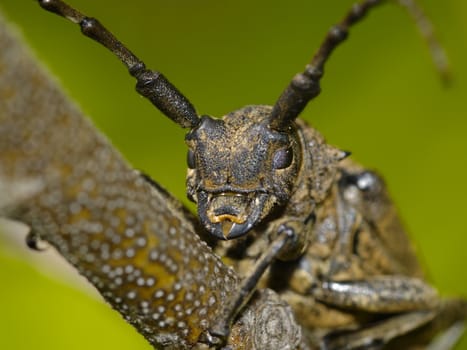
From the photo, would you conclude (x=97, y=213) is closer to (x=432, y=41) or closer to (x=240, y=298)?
(x=240, y=298)

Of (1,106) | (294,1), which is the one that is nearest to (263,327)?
(1,106)

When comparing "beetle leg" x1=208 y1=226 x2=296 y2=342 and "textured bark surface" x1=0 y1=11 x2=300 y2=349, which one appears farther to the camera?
"beetle leg" x1=208 y1=226 x2=296 y2=342

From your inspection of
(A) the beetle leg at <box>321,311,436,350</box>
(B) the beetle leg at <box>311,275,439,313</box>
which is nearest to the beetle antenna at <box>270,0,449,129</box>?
(B) the beetle leg at <box>311,275,439,313</box>

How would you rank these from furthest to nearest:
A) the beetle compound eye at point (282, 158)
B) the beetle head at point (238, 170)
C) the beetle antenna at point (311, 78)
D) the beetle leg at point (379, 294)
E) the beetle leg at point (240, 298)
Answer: the beetle leg at point (379, 294) → the beetle compound eye at point (282, 158) → the beetle head at point (238, 170) → the beetle antenna at point (311, 78) → the beetle leg at point (240, 298)

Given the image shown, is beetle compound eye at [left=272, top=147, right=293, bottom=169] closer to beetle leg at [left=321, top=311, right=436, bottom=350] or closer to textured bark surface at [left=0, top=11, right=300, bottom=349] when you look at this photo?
textured bark surface at [left=0, top=11, right=300, bottom=349]

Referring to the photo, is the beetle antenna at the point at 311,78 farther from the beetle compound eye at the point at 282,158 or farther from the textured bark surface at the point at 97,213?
the textured bark surface at the point at 97,213

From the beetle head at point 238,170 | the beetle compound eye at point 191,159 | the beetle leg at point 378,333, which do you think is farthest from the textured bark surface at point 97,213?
the beetle leg at point 378,333
